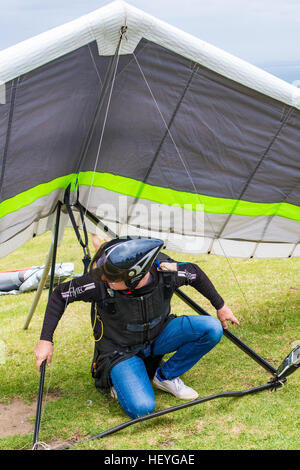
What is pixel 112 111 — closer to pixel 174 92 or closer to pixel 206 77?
pixel 174 92

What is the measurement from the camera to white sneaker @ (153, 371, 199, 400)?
386 centimetres

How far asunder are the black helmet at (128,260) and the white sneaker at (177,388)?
97 cm

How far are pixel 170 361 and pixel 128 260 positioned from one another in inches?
41.3

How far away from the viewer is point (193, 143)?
4008 mm

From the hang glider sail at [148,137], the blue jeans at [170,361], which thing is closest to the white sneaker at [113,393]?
the blue jeans at [170,361]

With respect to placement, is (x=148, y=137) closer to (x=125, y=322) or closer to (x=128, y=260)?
(x=128, y=260)

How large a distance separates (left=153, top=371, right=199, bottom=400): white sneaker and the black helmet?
0.97m

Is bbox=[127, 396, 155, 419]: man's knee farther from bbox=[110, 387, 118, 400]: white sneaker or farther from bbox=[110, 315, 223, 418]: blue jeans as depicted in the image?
Result: bbox=[110, 387, 118, 400]: white sneaker

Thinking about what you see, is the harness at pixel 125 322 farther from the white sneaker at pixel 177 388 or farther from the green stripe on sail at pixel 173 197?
the green stripe on sail at pixel 173 197

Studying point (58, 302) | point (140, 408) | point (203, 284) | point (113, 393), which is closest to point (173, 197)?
point (203, 284)

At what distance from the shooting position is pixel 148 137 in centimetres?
397

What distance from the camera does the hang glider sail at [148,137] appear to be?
3.14 meters
